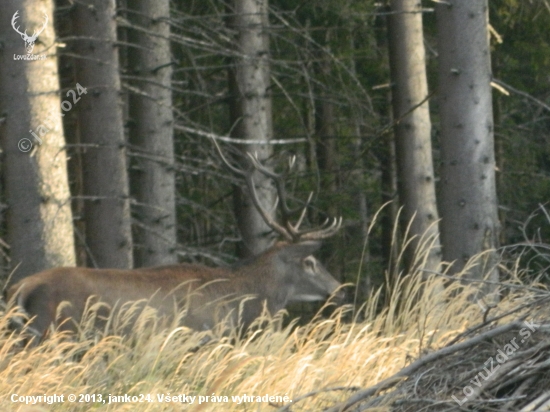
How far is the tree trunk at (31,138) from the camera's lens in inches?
309

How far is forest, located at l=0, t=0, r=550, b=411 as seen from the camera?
564 centimetres

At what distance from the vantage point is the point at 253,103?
1211cm

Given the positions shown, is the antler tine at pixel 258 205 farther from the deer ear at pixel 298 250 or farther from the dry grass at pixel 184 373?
the dry grass at pixel 184 373

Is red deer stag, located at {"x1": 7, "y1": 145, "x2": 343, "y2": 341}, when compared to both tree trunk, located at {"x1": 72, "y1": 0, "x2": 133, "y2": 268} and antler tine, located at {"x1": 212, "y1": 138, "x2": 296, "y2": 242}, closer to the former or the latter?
antler tine, located at {"x1": 212, "y1": 138, "x2": 296, "y2": 242}

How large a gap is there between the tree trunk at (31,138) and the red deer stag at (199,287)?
1.31ft

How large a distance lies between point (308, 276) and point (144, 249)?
199 centimetres

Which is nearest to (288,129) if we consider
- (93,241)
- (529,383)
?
(93,241)

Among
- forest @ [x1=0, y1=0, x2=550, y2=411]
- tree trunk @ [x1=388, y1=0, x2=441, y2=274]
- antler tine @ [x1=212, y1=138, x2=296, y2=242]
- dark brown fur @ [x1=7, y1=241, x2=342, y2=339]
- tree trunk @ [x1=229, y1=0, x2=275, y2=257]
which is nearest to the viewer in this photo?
forest @ [x1=0, y1=0, x2=550, y2=411]

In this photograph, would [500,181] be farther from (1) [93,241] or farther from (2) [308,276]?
(1) [93,241]

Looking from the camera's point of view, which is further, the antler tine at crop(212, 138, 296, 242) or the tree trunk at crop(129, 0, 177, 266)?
the tree trunk at crop(129, 0, 177, 266)

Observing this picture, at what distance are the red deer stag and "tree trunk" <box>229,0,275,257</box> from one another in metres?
1.47

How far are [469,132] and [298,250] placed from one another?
2.44 m

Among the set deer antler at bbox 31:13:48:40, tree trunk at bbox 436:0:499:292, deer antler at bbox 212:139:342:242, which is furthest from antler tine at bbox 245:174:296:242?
deer antler at bbox 31:13:48:40

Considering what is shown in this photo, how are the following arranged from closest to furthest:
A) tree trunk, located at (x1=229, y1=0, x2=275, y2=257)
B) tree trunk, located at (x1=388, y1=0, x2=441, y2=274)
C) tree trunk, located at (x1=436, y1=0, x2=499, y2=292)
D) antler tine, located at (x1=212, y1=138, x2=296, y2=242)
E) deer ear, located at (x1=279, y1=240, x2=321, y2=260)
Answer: tree trunk, located at (x1=436, y1=0, x2=499, y2=292)
antler tine, located at (x1=212, y1=138, x2=296, y2=242)
deer ear, located at (x1=279, y1=240, x2=321, y2=260)
tree trunk, located at (x1=388, y1=0, x2=441, y2=274)
tree trunk, located at (x1=229, y1=0, x2=275, y2=257)
